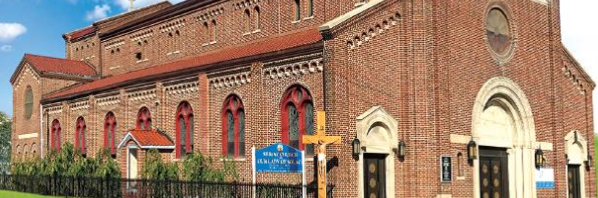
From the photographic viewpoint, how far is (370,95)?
2664 centimetres

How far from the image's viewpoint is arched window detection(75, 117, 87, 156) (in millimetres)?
43406

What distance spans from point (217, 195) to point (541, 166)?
562 inches

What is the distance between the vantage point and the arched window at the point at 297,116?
92.3ft

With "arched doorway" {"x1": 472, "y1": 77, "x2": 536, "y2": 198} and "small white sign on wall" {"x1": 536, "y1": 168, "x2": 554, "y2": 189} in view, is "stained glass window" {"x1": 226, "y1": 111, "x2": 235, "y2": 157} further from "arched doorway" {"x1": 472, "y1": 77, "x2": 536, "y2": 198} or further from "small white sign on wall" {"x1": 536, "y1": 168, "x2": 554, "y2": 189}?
"small white sign on wall" {"x1": 536, "y1": 168, "x2": 554, "y2": 189}

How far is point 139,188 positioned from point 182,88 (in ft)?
17.5

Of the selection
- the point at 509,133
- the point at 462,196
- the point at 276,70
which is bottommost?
the point at 462,196

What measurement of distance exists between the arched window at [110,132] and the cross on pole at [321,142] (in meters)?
18.5

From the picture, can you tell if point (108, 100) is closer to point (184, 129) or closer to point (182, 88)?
point (184, 129)

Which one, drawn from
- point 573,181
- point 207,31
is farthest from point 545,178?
point 207,31

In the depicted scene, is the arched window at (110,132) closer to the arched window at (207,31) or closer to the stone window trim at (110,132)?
the stone window trim at (110,132)

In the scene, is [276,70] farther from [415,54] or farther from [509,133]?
[509,133]

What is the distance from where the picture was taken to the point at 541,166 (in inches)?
1304

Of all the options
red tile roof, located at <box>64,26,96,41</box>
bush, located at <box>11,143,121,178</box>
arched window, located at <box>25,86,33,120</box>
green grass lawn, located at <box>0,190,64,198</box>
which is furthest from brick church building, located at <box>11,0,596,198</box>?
red tile roof, located at <box>64,26,96,41</box>

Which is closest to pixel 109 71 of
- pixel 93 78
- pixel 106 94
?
pixel 93 78
